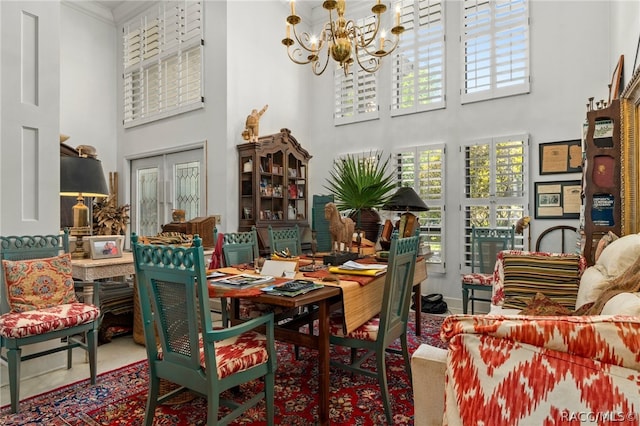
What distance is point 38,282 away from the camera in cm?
249

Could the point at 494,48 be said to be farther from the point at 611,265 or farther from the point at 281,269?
the point at 281,269

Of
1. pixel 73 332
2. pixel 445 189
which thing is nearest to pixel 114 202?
pixel 73 332

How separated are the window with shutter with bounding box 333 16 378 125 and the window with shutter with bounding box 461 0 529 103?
1236mm

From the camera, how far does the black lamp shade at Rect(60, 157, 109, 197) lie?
123 inches

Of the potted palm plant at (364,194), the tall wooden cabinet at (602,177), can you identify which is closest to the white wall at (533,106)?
the potted palm plant at (364,194)

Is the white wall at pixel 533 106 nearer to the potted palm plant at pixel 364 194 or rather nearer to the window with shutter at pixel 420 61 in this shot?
the window with shutter at pixel 420 61

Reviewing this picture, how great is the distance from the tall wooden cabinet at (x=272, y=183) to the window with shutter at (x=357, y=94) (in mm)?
844

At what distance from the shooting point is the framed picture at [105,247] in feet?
10.3

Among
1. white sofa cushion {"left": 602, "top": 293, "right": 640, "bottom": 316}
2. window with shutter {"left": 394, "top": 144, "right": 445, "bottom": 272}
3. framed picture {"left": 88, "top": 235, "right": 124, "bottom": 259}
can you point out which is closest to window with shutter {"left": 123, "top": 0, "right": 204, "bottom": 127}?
framed picture {"left": 88, "top": 235, "right": 124, "bottom": 259}

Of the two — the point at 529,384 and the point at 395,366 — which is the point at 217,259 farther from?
the point at 529,384

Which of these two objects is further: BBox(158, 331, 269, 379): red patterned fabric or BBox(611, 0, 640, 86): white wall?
BBox(611, 0, 640, 86): white wall

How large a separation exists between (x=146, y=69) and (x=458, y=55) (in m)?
4.51

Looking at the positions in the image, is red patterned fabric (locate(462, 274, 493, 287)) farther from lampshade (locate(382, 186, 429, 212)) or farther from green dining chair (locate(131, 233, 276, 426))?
green dining chair (locate(131, 233, 276, 426))

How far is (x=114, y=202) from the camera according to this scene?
19.8 feet
